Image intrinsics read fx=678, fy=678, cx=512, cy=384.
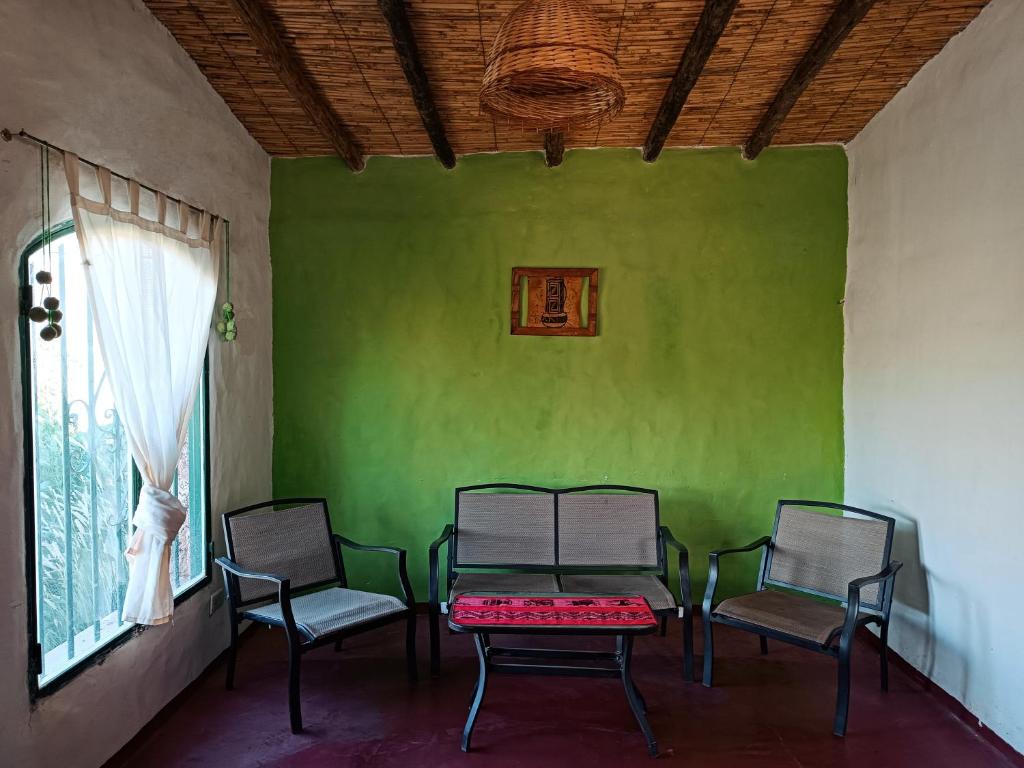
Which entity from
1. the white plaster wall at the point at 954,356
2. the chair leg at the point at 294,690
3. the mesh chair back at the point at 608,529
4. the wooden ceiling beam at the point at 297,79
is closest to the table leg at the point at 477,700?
the chair leg at the point at 294,690

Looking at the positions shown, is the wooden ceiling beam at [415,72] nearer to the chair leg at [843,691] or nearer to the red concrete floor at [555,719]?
the red concrete floor at [555,719]

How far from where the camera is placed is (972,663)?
296 cm

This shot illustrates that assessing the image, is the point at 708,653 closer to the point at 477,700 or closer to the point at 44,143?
the point at 477,700

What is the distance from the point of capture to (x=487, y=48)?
10.1 feet

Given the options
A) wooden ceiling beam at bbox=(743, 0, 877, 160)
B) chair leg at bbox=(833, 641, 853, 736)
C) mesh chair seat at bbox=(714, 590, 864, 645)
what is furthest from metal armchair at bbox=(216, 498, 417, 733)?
wooden ceiling beam at bbox=(743, 0, 877, 160)

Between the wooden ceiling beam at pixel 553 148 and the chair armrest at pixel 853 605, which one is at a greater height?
the wooden ceiling beam at pixel 553 148

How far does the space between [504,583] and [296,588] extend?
111 centimetres

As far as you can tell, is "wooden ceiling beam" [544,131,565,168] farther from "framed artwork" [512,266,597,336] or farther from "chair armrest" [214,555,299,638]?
"chair armrest" [214,555,299,638]

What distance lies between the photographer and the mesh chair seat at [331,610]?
3053 millimetres

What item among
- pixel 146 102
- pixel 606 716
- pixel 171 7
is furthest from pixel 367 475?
pixel 171 7

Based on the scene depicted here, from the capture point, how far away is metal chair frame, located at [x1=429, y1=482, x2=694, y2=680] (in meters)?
3.40

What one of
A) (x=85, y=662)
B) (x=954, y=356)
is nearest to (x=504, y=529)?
(x=85, y=662)

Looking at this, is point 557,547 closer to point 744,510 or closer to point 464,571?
point 464,571

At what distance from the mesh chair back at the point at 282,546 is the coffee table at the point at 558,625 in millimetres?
974
